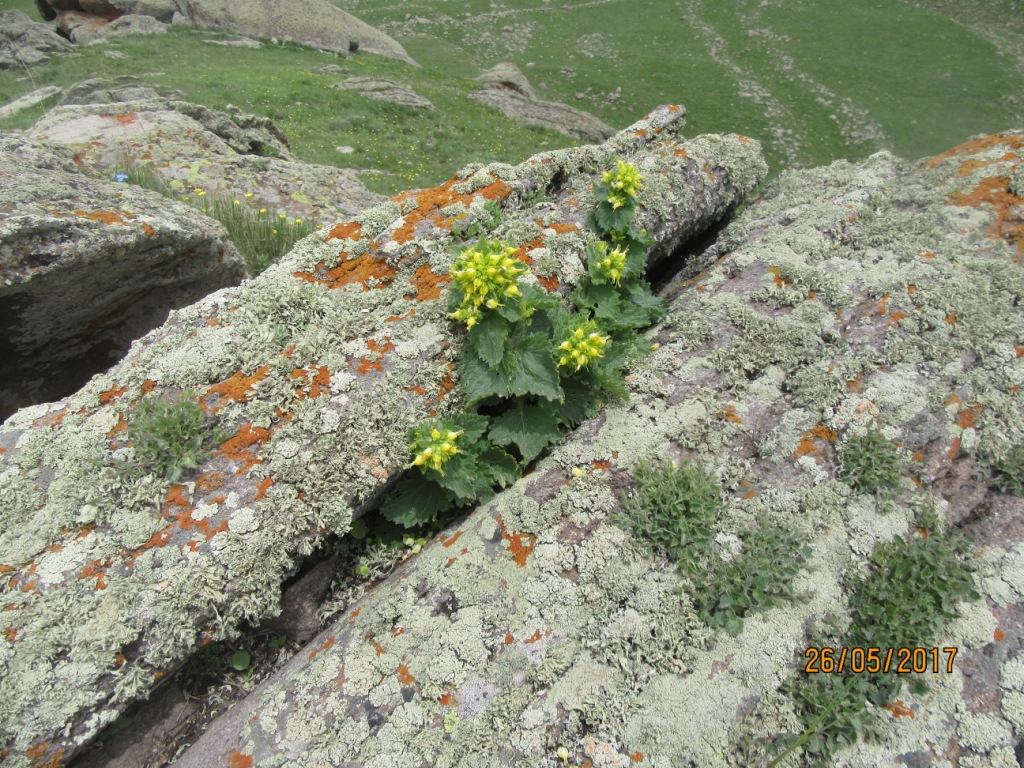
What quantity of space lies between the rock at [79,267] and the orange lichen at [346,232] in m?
1.82

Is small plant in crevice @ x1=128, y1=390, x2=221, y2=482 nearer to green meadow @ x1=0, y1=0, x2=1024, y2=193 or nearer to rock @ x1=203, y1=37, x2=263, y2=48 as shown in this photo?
green meadow @ x1=0, y1=0, x2=1024, y2=193

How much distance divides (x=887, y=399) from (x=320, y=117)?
80.4 feet

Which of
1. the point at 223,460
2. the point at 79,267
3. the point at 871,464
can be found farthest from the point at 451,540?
the point at 79,267

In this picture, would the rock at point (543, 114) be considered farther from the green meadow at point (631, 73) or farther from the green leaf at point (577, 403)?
the green leaf at point (577, 403)

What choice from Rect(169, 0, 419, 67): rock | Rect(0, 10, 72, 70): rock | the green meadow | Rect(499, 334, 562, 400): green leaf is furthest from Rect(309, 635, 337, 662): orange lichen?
Rect(169, 0, 419, 67): rock

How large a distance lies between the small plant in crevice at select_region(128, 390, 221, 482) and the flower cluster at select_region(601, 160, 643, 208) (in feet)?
13.6

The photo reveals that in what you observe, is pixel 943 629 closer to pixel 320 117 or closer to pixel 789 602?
pixel 789 602

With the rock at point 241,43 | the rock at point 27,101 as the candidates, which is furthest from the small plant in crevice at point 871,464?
the rock at point 241,43

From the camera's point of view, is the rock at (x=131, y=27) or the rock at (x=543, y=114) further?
the rock at (x=131, y=27)

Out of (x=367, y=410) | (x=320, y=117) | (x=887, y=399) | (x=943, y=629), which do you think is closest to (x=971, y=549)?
(x=943, y=629)

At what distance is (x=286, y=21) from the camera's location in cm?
3800

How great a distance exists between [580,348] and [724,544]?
1.76 meters

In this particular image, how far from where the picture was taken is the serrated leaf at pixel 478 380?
452cm

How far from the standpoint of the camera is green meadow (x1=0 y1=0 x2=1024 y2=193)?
959 inches
